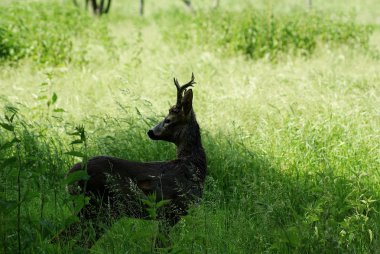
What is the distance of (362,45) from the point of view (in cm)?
1258

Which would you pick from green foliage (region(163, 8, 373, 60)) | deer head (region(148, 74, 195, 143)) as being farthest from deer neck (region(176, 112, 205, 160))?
green foliage (region(163, 8, 373, 60))

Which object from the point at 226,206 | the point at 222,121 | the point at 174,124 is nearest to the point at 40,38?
the point at 222,121

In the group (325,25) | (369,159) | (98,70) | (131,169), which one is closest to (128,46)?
Result: (98,70)

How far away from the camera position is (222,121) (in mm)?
7984

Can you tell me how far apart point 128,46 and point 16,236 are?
875 centimetres

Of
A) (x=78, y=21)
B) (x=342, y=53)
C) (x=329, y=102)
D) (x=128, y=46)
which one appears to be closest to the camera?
(x=329, y=102)

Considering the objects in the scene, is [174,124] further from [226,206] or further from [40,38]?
[40,38]

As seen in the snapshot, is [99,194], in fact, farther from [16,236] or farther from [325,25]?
[325,25]

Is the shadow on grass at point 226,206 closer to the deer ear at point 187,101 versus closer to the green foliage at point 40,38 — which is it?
the deer ear at point 187,101

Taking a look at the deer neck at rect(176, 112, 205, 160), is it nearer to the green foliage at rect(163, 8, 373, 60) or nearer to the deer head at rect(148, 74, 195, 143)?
the deer head at rect(148, 74, 195, 143)

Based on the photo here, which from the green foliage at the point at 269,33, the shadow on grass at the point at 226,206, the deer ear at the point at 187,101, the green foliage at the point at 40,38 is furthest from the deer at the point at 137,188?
the green foliage at the point at 269,33

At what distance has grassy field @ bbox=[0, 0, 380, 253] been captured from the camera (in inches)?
184

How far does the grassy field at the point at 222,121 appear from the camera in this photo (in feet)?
15.3

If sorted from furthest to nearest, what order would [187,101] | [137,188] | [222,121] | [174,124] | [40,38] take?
[40,38] → [222,121] → [174,124] → [187,101] → [137,188]
